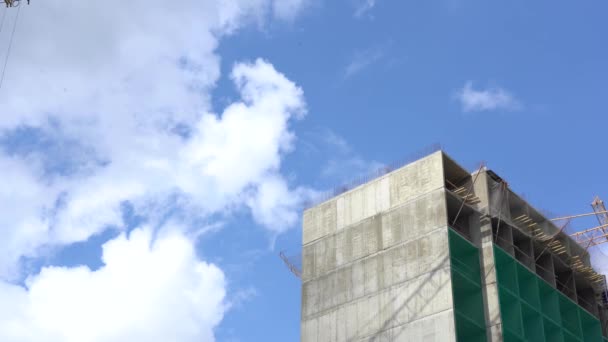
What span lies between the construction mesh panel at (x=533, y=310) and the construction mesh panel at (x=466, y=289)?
1569 mm

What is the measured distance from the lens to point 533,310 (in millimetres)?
75938

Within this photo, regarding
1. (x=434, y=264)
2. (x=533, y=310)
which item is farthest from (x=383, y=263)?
(x=533, y=310)

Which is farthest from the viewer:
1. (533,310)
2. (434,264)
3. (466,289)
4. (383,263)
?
(533,310)

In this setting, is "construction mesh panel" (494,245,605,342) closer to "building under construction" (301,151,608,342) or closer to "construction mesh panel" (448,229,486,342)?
"building under construction" (301,151,608,342)

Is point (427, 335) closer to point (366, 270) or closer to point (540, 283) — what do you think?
point (366, 270)

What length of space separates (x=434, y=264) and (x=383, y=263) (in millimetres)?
4949

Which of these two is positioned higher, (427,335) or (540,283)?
(540,283)

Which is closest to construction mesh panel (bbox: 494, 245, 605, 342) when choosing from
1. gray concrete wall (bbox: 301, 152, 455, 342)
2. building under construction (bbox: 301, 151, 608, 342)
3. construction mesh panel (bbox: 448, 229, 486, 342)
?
building under construction (bbox: 301, 151, 608, 342)

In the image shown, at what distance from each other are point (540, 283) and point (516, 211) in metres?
6.58

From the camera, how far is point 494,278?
238 feet

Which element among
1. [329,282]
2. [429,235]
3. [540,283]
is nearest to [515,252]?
[540,283]

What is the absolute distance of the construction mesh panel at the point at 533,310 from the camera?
240ft

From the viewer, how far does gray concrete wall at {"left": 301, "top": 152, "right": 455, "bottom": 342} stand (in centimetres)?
7056

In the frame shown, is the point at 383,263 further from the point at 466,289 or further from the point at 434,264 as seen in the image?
the point at 466,289
